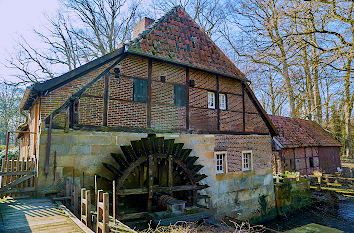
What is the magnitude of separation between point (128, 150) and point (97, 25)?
1154cm

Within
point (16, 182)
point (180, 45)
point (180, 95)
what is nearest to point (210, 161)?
point (180, 95)

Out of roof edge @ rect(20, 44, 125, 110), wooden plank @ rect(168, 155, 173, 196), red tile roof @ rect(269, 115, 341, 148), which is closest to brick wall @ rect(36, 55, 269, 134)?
roof edge @ rect(20, 44, 125, 110)

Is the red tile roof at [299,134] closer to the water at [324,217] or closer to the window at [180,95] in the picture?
the water at [324,217]

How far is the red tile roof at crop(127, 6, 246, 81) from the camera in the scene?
788 cm

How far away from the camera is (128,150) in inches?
266

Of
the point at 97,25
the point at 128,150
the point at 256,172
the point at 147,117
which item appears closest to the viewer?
the point at 128,150

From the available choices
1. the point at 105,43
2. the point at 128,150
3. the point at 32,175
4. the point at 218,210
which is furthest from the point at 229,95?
the point at 105,43

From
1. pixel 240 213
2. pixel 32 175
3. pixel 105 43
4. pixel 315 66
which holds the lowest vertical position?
pixel 240 213

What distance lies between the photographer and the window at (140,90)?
7.54m

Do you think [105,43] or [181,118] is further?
[105,43]

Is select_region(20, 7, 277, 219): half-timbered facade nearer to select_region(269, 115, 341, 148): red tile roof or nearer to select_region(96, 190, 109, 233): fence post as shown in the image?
select_region(96, 190, 109, 233): fence post

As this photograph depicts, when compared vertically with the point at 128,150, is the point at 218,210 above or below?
below

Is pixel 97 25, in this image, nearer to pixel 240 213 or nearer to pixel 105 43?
pixel 105 43

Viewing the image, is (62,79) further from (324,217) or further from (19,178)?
(324,217)
